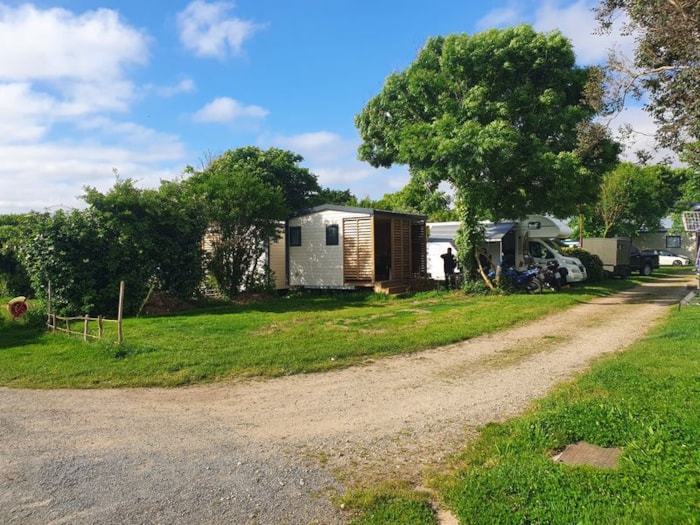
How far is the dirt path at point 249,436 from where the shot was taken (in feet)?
12.3

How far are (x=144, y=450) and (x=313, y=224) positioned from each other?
623 inches

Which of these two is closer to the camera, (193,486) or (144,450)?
(193,486)

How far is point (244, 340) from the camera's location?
10109mm

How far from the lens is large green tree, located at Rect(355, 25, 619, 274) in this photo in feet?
51.3

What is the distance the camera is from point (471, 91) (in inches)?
661

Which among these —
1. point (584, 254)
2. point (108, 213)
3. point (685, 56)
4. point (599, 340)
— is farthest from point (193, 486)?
point (584, 254)

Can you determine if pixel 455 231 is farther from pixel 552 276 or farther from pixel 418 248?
pixel 552 276

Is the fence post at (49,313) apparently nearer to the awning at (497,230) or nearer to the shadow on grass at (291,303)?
the shadow on grass at (291,303)

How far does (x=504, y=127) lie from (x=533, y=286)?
5895mm

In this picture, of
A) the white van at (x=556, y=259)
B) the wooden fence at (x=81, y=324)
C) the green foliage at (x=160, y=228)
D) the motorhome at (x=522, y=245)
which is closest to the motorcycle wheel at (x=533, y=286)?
the motorhome at (x=522, y=245)

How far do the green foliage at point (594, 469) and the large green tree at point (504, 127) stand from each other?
34.4 ft

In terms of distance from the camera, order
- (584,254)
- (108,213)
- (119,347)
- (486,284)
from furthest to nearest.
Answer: (584,254) < (486,284) < (108,213) < (119,347)

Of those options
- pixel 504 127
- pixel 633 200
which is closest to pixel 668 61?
pixel 504 127

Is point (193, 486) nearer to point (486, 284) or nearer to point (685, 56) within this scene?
point (685, 56)
